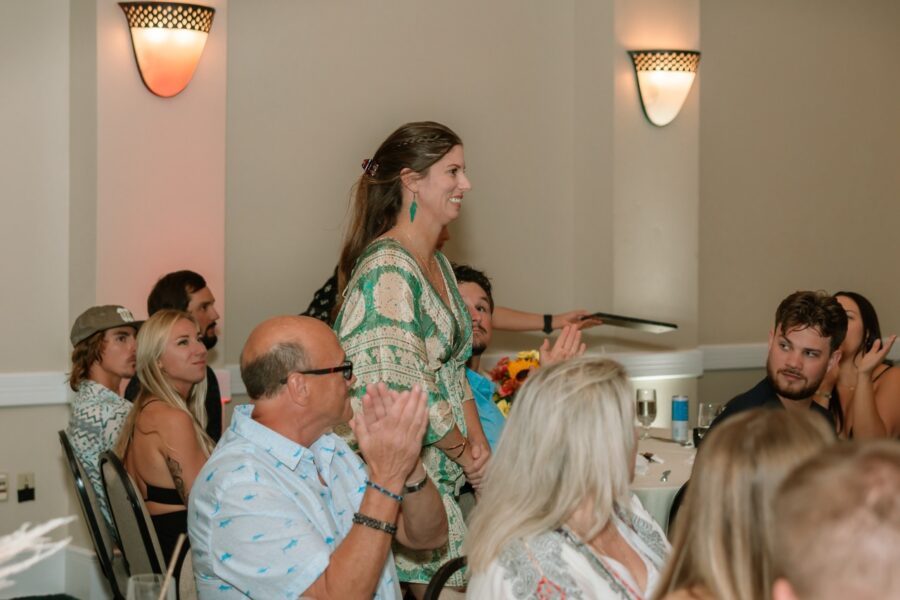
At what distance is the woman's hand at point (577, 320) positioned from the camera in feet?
17.5

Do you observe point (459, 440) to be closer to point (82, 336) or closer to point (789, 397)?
point (789, 397)

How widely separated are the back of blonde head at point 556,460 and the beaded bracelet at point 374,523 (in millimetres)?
275

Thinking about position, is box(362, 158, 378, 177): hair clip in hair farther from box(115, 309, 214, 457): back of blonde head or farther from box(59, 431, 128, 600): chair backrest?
box(59, 431, 128, 600): chair backrest

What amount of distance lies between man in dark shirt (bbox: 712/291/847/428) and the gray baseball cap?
6.95 ft

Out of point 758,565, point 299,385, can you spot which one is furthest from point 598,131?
point 758,565

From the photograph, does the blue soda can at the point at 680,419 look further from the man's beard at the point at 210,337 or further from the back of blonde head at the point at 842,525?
the back of blonde head at the point at 842,525

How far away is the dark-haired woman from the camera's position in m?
4.23

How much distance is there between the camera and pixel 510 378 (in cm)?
439

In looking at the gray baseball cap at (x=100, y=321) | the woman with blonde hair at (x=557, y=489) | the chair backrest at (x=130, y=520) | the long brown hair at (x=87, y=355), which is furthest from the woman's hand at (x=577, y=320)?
the woman with blonde hair at (x=557, y=489)

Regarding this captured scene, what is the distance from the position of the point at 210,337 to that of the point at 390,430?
2698mm

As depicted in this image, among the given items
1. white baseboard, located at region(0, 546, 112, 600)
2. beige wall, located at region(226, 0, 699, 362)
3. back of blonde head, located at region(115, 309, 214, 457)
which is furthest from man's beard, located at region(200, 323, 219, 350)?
white baseboard, located at region(0, 546, 112, 600)

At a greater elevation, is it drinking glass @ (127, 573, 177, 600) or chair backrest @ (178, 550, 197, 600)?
drinking glass @ (127, 573, 177, 600)

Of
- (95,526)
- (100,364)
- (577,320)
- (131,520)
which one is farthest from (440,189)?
(577,320)

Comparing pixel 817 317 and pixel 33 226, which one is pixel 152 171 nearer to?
pixel 33 226
